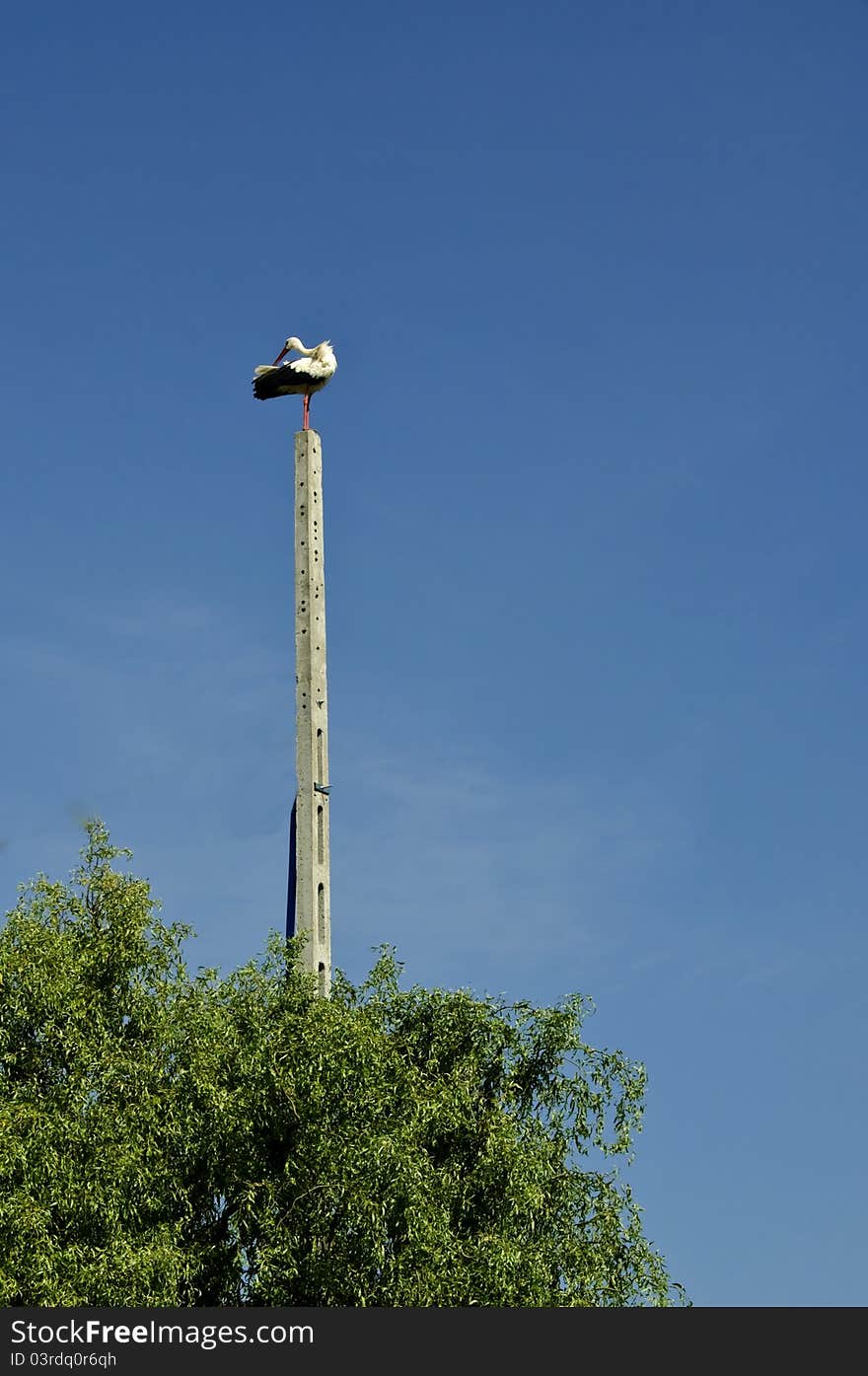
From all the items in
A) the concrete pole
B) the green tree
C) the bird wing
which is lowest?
the green tree

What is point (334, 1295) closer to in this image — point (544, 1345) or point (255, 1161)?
point (255, 1161)

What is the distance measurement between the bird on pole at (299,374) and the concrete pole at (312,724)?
808 millimetres

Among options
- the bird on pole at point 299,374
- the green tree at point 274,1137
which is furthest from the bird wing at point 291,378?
the green tree at point 274,1137

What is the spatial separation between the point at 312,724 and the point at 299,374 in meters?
5.85

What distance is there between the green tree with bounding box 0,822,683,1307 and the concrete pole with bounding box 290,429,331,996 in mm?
990

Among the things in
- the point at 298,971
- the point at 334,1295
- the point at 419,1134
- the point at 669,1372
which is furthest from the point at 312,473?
the point at 669,1372

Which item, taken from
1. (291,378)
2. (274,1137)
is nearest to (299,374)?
(291,378)

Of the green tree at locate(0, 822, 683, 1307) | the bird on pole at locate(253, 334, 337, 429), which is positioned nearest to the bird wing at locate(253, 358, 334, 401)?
the bird on pole at locate(253, 334, 337, 429)

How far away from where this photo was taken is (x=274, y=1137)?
23.8 metres

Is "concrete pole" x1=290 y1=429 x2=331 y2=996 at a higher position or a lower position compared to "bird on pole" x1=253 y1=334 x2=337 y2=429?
lower

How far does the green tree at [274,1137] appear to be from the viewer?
22.7m

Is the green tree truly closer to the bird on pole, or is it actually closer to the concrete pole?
the concrete pole

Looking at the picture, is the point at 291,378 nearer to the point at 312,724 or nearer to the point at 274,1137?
the point at 312,724

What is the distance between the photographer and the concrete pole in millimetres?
27422
